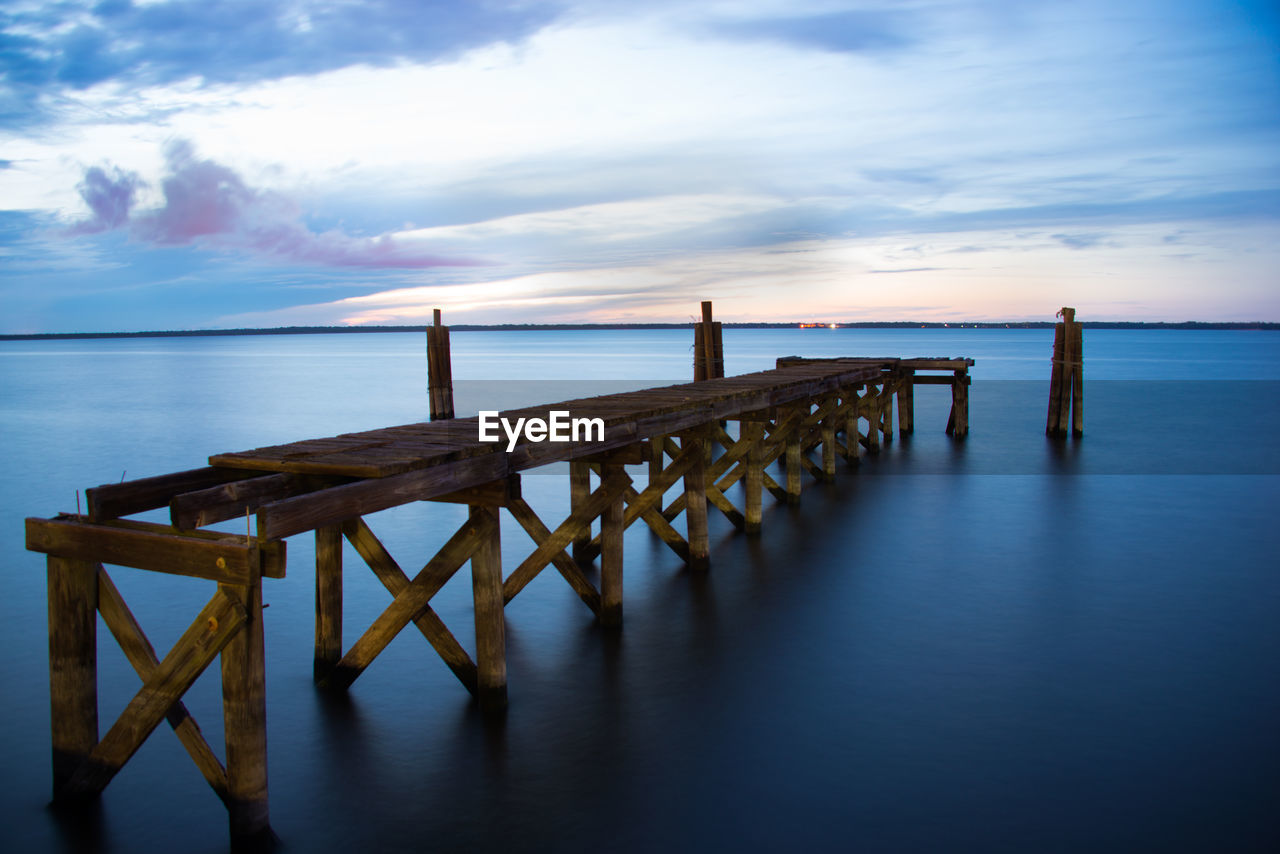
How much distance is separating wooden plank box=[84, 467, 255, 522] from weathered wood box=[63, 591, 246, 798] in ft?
0.95

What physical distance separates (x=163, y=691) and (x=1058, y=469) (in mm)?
15839

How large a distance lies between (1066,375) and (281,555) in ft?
59.0

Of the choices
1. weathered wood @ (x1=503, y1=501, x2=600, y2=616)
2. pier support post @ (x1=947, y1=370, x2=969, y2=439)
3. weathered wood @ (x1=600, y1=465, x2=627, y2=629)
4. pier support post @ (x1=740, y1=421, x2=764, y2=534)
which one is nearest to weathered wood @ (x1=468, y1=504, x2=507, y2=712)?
weathered wood @ (x1=503, y1=501, x2=600, y2=616)

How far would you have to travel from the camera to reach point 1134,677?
21.7 ft

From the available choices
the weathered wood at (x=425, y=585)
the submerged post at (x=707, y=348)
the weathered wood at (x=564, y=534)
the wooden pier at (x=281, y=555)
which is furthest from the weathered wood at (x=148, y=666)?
the submerged post at (x=707, y=348)

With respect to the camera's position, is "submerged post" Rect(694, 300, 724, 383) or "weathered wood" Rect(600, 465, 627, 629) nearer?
"weathered wood" Rect(600, 465, 627, 629)

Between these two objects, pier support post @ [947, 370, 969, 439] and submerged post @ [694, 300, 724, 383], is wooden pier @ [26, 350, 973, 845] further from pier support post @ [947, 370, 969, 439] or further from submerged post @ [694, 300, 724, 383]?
pier support post @ [947, 370, 969, 439]

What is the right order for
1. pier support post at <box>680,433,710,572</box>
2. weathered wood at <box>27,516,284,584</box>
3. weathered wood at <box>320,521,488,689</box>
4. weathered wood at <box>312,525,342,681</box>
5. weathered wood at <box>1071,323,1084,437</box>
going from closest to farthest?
1. weathered wood at <box>27,516,284,584</box>
2. weathered wood at <box>320,521,488,689</box>
3. weathered wood at <box>312,525,342,681</box>
4. pier support post at <box>680,433,710,572</box>
5. weathered wood at <box>1071,323,1084,437</box>

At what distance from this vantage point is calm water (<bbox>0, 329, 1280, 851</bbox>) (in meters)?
4.69

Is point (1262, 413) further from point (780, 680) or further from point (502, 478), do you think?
point (502, 478)

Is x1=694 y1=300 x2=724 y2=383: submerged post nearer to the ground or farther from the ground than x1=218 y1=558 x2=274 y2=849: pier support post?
farther from the ground

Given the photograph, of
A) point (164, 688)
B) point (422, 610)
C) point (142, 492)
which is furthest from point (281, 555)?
point (422, 610)

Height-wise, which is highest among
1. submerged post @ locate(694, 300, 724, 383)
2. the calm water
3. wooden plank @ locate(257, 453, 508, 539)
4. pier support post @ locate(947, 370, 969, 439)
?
submerged post @ locate(694, 300, 724, 383)

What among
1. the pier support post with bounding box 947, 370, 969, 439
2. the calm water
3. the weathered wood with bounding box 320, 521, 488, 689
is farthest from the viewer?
the pier support post with bounding box 947, 370, 969, 439
